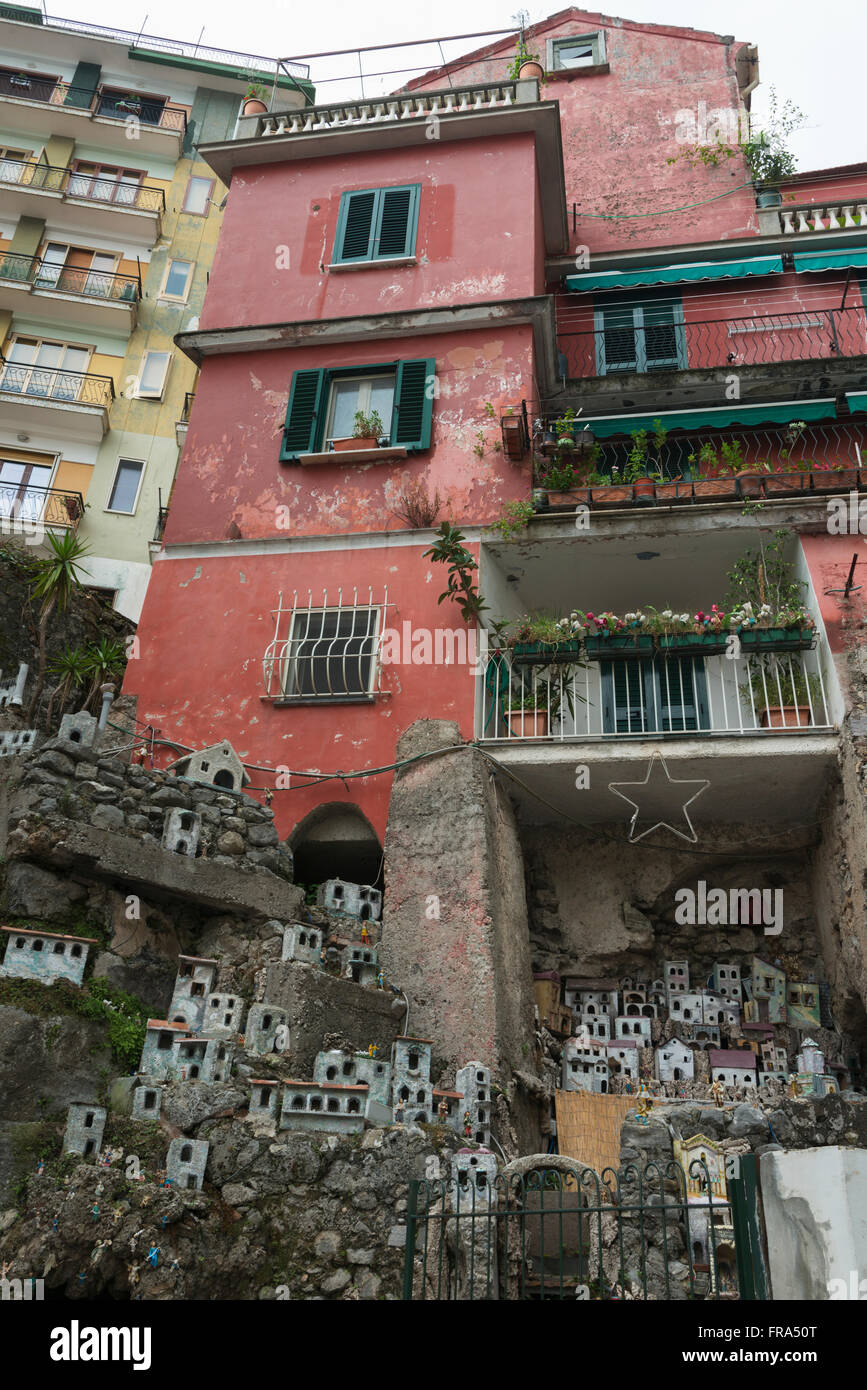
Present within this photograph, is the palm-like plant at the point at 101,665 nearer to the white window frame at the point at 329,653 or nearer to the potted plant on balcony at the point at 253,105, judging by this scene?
the white window frame at the point at 329,653

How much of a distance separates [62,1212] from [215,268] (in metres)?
14.0

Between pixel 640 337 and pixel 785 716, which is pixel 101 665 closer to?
pixel 785 716

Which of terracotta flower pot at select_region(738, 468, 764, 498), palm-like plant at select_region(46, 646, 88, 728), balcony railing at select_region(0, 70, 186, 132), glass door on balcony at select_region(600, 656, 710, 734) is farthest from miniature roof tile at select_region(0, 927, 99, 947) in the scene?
balcony railing at select_region(0, 70, 186, 132)

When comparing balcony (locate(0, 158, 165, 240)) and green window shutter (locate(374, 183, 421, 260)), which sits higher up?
balcony (locate(0, 158, 165, 240))

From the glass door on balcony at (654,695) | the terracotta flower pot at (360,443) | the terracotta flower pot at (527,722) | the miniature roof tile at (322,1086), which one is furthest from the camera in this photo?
the terracotta flower pot at (360,443)

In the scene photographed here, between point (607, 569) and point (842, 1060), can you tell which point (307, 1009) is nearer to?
point (842, 1060)

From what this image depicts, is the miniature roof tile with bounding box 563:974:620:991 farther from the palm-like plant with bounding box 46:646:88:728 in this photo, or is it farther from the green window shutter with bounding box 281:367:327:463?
the green window shutter with bounding box 281:367:327:463

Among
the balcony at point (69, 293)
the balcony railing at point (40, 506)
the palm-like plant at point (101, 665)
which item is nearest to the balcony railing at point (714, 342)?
the palm-like plant at point (101, 665)

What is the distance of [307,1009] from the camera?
29.9 ft

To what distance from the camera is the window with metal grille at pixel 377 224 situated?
16.4 m

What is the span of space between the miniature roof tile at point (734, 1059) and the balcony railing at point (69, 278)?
61.8 ft

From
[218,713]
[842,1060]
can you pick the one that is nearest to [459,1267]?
[842,1060]

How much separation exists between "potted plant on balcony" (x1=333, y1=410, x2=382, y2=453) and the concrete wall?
11233mm

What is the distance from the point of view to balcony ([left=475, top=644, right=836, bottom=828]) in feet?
38.5
